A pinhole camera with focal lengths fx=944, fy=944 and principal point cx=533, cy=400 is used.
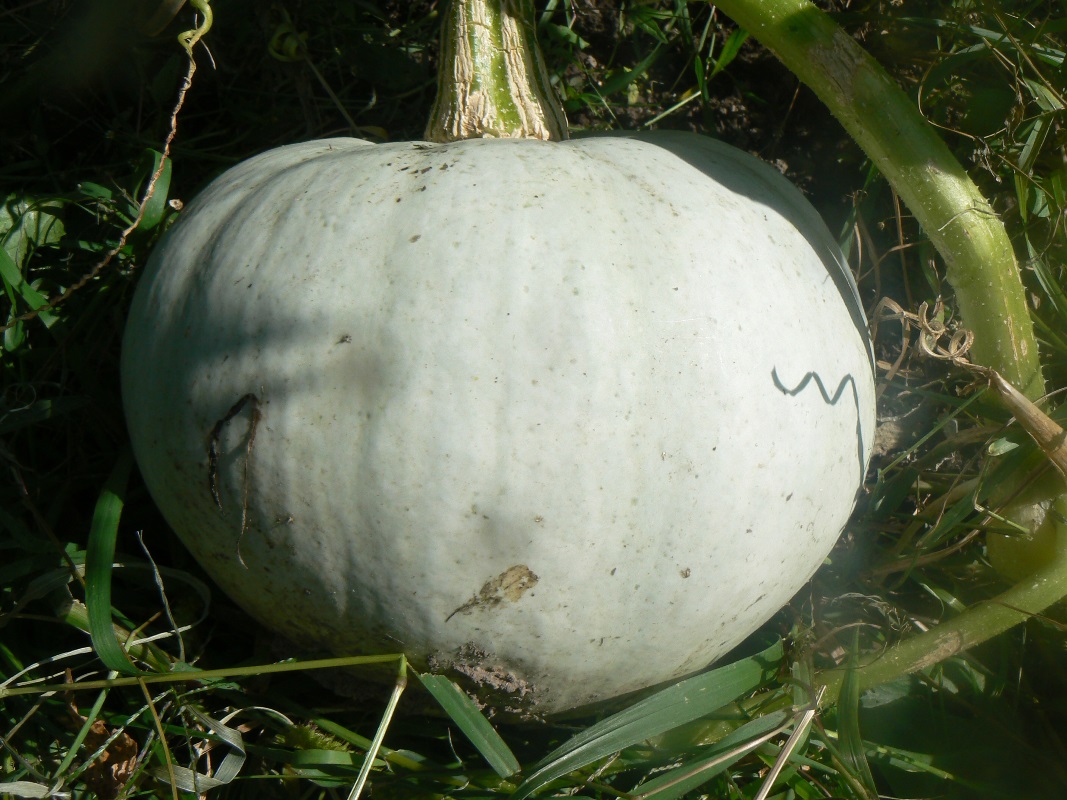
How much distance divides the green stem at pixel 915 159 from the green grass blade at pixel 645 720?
2.30 feet

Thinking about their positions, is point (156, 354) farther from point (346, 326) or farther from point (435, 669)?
point (435, 669)

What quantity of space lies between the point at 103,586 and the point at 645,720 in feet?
2.93

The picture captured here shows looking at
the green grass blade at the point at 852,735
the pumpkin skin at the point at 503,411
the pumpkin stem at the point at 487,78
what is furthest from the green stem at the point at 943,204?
the pumpkin stem at the point at 487,78

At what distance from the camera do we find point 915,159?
1479mm

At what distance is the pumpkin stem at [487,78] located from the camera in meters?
1.60

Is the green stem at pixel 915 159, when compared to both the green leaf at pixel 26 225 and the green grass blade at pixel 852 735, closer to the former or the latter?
the green grass blade at pixel 852 735

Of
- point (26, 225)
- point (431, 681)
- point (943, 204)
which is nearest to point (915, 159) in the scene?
point (943, 204)

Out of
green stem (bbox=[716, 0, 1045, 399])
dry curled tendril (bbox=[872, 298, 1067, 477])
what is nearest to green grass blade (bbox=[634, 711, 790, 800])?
dry curled tendril (bbox=[872, 298, 1067, 477])

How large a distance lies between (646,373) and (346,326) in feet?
1.32

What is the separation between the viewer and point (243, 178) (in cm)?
156

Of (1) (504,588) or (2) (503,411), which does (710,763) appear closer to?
(1) (504,588)

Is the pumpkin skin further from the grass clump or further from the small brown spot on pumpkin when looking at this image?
the grass clump

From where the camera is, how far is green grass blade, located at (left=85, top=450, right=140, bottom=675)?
151cm

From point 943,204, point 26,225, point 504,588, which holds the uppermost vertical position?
point 943,204
